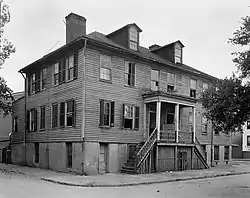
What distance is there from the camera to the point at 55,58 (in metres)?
23.9

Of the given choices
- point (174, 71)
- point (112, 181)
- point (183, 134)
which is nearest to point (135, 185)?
point (112, 181)

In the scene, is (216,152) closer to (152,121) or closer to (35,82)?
(152,121)

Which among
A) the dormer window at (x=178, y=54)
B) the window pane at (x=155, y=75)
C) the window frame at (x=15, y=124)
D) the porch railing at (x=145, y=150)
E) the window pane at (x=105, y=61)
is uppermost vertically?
the dormer window at (x=178, y=54)

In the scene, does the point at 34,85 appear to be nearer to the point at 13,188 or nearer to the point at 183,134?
the point at 183,134

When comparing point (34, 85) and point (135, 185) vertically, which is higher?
point (34, 85)

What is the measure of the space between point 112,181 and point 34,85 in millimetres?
13085

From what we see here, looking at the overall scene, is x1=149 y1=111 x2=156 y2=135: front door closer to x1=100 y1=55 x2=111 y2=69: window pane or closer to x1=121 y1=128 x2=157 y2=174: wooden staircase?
x1=121 y1=128 x2=157 y2=174: wooden staircase

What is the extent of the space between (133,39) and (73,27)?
4403mm

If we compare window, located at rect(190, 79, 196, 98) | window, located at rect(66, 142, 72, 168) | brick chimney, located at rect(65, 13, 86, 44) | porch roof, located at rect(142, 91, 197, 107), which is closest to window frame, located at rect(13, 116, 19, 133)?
window, located at rect(66, 142, 72, 168)

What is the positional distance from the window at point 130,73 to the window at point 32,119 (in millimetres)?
8281

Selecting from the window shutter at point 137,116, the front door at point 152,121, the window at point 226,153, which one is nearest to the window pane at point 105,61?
the window shutter at point 137,116

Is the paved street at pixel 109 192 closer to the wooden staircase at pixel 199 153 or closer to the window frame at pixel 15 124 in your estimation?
the wooden staircase at pixel 199 153

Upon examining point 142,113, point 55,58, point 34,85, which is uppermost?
point 55,58

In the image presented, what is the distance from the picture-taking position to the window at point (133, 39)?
24356 millimetres
